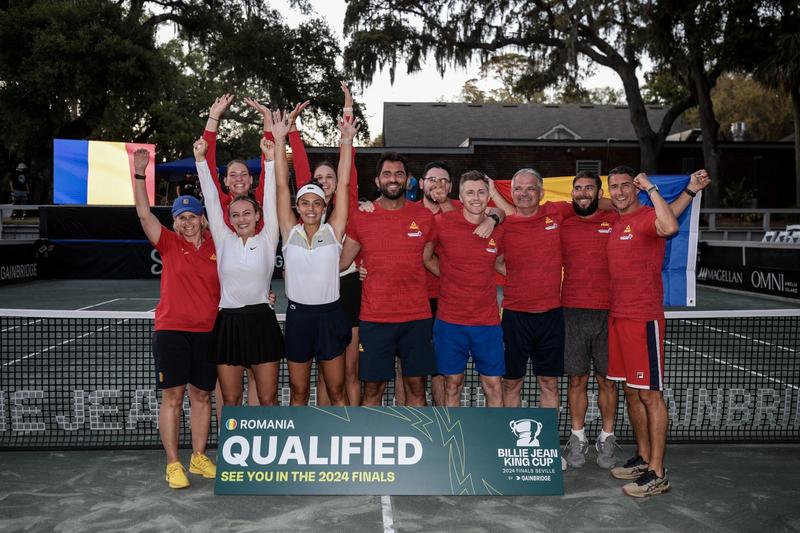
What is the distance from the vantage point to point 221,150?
167 ft

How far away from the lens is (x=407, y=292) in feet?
17.8

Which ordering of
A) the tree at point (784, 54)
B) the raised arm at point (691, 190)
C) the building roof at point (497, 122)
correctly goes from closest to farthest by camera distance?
the raised arm at point (691, 190), the tree at point (784, 54), the building roof at point (497, 122)

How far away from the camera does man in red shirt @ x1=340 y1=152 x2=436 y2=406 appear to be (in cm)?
541

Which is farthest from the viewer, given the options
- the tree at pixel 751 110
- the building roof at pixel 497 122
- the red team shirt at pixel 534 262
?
the tree at pixel 751 110

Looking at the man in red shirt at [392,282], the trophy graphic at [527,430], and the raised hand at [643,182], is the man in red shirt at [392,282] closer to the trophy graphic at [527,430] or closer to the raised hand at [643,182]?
the trophy graphic at [527,430]

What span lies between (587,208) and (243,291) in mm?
2865

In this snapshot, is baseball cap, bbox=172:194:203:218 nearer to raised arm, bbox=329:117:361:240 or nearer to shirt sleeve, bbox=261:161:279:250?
shirt sleeve, bbox=261:161:279:250

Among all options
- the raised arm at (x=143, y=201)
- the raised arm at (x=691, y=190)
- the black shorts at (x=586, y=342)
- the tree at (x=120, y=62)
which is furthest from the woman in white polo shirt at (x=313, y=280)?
the tree at (x=120, y=62)

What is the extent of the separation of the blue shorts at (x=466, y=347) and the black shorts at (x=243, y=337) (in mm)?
1338

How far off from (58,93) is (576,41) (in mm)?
22522

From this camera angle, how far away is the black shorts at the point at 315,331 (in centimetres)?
526

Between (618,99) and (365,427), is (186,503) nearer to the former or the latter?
(365,427)

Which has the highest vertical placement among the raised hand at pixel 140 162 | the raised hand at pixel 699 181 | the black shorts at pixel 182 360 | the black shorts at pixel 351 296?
the raised hand at pixel 140 162

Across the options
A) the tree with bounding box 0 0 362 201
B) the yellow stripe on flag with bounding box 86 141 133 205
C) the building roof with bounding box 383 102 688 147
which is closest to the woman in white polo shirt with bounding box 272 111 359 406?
the yellow stripe on flag with bounding box 86 141 133 205
